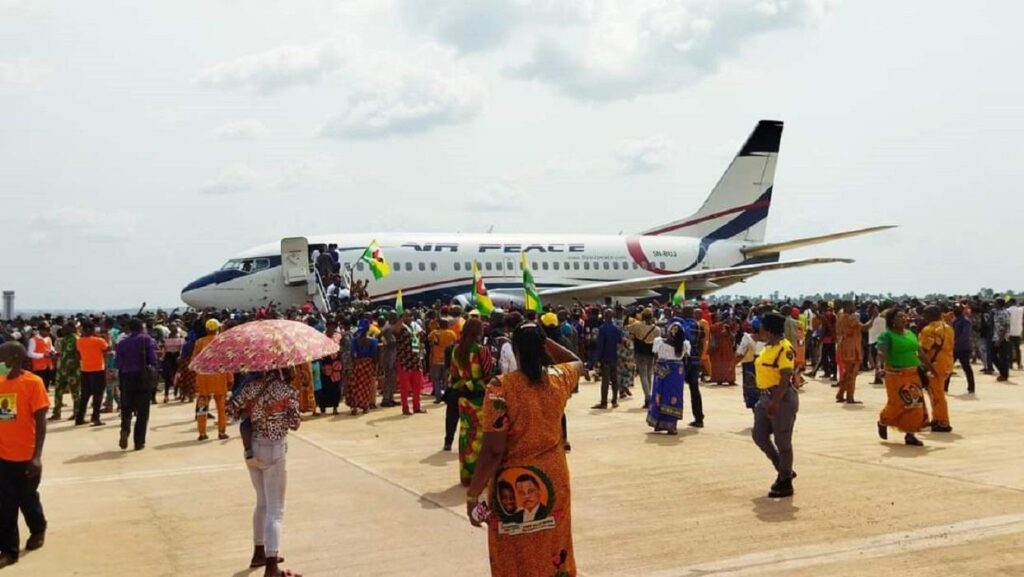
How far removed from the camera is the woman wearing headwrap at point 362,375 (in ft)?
46.8

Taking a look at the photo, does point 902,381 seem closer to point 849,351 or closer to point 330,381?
point 849,351

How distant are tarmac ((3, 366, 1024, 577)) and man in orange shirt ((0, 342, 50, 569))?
298 mm

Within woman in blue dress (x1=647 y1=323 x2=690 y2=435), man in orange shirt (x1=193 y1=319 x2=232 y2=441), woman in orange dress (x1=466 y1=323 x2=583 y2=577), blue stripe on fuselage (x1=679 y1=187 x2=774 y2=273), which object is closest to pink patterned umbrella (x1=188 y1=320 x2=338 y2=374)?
woman in orange dress (x1=466 y1=323 x2=583 y2=577)

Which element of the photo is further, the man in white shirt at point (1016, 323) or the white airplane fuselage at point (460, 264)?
the white airplane fuselage at point (460, 264)

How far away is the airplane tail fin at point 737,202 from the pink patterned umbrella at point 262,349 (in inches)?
1219

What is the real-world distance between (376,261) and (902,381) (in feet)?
59.1

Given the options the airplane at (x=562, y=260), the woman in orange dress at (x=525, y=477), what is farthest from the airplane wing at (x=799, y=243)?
the woman in orange dress at (x=525, y=477)

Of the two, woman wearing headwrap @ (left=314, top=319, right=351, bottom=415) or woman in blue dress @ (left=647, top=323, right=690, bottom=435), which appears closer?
woman in blue dress @ (left=647, top=323, right=690, bottom=435)

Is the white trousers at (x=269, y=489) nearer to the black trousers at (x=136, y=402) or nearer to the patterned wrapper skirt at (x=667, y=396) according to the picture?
the black trousers at (x=136, y=402)

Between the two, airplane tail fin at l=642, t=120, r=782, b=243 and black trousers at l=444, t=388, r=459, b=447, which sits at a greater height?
airplane tail fin at l=642, t=120, r=782, b=243

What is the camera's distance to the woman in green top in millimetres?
10008

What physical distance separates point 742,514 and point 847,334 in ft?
25.5

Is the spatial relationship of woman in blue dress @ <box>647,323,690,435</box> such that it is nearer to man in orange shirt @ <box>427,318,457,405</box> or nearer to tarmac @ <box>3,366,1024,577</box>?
tarmac @ <box>3,366,1024,577</box>

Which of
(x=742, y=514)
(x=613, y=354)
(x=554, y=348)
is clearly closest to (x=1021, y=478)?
(x=742, y=514)
